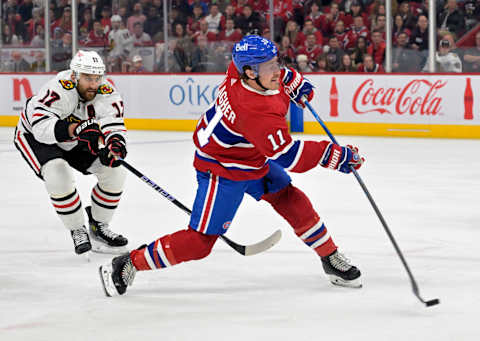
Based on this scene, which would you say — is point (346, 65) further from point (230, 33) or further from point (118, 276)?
point (118, 276)

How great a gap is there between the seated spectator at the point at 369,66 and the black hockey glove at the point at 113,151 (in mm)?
6713

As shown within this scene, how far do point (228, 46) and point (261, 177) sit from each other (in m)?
8.33

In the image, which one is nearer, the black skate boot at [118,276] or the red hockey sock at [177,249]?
the red hockey sock at [177,249]

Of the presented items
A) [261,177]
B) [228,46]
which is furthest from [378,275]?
[228,46]

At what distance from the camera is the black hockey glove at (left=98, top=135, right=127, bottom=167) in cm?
390

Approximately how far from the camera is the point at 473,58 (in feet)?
32.0

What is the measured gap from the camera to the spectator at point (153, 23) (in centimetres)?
1204

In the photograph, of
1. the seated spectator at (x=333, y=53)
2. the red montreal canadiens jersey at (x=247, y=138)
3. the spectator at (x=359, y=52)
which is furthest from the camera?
the seated spectator at (x=333, y=53)

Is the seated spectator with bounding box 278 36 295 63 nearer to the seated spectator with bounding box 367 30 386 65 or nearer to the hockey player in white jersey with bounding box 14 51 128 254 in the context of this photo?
the seated spectator with bounding box 367 30 386 65

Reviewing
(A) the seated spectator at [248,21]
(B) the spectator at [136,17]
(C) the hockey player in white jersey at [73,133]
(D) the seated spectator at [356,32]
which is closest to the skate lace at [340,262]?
(C) the hockey player in white jersey at [73,133]

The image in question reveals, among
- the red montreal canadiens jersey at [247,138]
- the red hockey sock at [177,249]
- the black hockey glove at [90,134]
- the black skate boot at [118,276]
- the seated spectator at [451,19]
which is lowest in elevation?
the black skate boot at [118,276]

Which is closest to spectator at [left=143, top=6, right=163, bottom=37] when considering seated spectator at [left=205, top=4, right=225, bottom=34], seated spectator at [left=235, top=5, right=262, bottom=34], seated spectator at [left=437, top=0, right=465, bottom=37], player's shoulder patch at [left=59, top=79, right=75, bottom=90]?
seated spectator at [left=205, top=4, right=225, bottom=34]

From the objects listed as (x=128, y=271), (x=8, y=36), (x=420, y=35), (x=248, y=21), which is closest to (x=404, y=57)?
(x=420, y=35)

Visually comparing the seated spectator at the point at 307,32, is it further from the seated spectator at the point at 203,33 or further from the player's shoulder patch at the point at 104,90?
the player's shoulder patch at the point at 104,90
